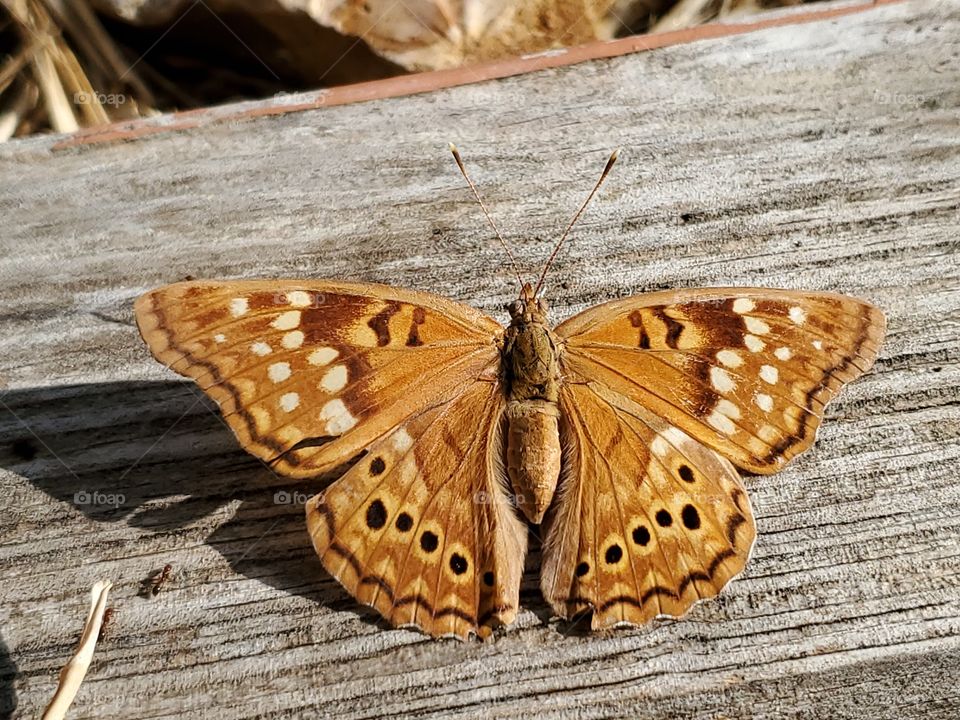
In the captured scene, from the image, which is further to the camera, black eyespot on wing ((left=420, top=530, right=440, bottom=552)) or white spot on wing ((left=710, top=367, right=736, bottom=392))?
white spot on wing ((left=710, top=367, right=736, bottom=392))

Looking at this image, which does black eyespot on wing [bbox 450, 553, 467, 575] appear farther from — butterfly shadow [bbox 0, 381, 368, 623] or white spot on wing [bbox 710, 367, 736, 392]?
white spot on wing [bbox 710, 367, 736, 392]

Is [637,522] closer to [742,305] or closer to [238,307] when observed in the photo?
[742,305]

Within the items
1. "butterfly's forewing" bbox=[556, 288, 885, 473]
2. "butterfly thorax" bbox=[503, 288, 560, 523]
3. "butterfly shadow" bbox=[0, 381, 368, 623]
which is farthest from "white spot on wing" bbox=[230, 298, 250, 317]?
"butterfly's forewing" bbox=[556, 288, 885, 473]

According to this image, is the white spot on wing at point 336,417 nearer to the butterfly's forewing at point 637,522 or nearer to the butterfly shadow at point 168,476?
the butterfly shadow at point 168,476

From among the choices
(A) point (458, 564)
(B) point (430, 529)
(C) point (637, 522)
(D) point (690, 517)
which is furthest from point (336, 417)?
(D) point (690, 517)

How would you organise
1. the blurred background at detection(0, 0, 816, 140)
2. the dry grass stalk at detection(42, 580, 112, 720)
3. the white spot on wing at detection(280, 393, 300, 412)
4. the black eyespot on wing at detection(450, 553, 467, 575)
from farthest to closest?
1. the blurred background at detection(0, 0, 816, 140)
2. the white spot on wing at detection(280, 393, 300, 412)
3. the black eyespot on wing at detection(450, 553, 467, 575)
4. the dry grass stalk at detection(42, 580, 112, 720)

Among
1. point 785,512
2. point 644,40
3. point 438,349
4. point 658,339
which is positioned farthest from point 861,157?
point 438,349

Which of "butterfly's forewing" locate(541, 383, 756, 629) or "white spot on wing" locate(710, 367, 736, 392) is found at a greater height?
"white spot on wing" locate(710, 367, 736, 392)
